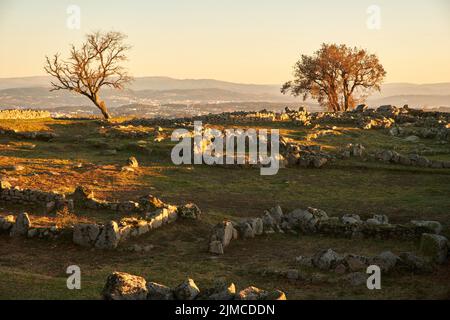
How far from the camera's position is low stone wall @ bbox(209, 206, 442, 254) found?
20.0m

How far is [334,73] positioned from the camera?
7819cm

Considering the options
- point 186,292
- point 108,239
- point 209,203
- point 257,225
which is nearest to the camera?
point 186,292

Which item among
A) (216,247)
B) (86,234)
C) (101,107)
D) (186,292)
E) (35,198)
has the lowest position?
(216,247)

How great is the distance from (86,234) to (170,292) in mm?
7186

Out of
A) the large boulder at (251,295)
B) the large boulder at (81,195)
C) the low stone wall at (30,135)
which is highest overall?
the low stone wall at (30,135)

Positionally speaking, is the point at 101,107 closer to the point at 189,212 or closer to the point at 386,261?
the point at 189,212

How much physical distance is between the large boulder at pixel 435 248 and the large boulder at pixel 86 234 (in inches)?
448

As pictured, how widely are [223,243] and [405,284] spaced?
6.83 meters

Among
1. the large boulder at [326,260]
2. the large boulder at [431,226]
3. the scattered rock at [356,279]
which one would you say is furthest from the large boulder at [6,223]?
the large boulder at [431,226]

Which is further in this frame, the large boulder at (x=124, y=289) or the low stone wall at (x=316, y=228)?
the low stone wall at (x=316, y=228)

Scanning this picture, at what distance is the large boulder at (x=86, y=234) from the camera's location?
62.7 feet

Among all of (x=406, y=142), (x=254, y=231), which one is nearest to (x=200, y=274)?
(x=254, y=231)

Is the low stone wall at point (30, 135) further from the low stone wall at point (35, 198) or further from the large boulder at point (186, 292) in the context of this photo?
the large boulder at point (186, 292)

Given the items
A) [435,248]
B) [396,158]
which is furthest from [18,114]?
[435,248]
